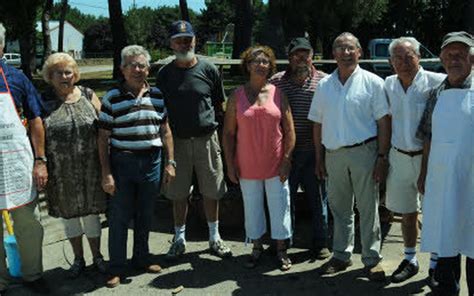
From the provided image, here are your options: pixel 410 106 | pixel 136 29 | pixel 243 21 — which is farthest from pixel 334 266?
pixel 136 29

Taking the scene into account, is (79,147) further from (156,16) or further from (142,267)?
(156,16)

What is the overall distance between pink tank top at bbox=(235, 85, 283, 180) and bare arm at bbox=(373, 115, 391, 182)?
0.80 meters

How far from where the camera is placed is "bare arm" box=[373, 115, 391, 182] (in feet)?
14.0

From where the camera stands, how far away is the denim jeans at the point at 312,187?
493 cm

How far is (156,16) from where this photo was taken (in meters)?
97.4

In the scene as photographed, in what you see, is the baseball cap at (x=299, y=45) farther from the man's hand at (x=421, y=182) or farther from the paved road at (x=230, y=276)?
the paved road at (x=230, y=276)

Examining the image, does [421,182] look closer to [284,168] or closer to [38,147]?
[284,168]

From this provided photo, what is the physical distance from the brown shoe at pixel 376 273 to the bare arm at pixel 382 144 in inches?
29.2

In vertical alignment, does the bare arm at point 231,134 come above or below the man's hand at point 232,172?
above

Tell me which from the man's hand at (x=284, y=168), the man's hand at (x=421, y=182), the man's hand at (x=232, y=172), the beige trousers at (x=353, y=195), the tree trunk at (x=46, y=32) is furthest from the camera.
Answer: the tree trunk at (x=46, y=32)

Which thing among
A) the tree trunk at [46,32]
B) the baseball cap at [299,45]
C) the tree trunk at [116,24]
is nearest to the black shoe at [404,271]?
the baseball cap at [299,45]

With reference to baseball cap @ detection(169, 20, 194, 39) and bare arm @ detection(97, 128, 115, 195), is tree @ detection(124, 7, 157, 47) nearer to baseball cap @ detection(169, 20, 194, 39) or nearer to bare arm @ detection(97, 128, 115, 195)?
baseball cap @ detection(169, 20, 194, 39)

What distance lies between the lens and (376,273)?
14.6ft

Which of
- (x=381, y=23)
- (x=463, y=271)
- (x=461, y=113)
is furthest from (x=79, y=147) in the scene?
(x=381, y=23)
